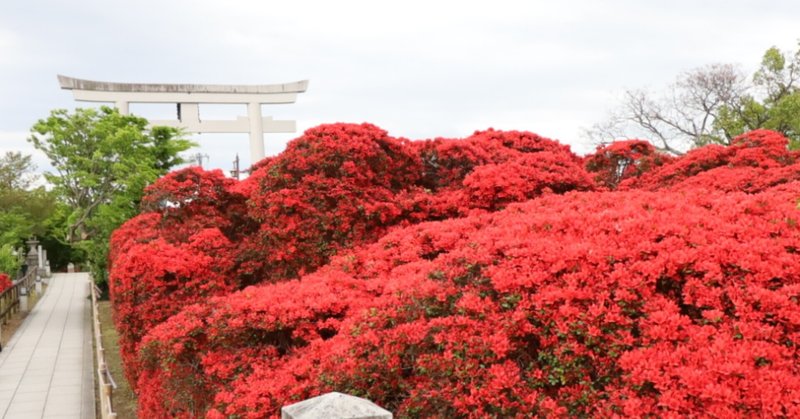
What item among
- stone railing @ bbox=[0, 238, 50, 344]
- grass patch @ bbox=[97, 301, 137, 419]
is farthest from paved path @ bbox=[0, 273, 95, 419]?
stone railing @ bbox=[0, 238, 50, 344]

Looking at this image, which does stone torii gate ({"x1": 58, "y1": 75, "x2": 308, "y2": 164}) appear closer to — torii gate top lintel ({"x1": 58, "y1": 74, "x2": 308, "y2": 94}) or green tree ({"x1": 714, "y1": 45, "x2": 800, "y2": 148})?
torii gate top lintel ({"x1": 58, "y1": 74, "x2": 308, "y2": 94})

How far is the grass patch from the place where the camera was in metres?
→ 10.5

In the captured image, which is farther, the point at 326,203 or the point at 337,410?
the point at 326,203

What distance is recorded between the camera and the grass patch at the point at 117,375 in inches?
412

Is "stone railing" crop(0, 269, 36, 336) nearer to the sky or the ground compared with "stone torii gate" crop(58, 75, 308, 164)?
nearer to the ground

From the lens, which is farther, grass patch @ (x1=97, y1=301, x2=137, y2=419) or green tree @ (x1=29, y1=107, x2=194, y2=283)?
green tree @ (x1=29, y1=107, x2=194, y2=283)

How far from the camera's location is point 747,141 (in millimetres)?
9336

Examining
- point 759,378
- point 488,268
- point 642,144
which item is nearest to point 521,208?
point 488,268

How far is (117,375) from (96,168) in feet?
36.0

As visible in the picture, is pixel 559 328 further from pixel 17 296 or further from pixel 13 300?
pixel 17 296

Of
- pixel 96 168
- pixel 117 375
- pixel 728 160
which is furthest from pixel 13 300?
pixel 728 160

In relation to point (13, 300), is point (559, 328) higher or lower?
higher

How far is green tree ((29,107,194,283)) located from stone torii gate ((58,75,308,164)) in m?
2.47

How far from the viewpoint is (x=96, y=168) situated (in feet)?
70.9
